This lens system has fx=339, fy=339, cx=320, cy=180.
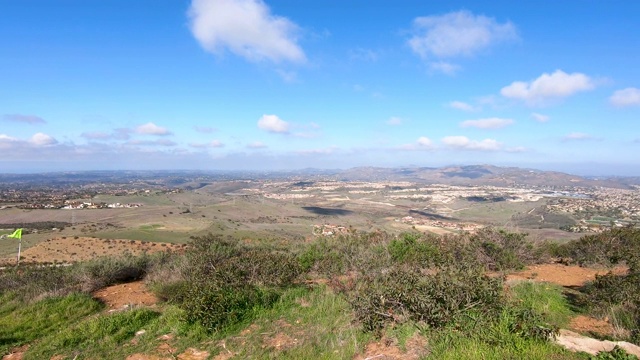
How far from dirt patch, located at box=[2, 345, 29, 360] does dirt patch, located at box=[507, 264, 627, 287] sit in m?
12.4

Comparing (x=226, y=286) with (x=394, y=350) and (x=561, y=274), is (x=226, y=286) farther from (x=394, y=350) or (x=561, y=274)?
(x=561, y=274)

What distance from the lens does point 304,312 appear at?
7406 mm

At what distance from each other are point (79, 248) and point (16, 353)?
93.9ft

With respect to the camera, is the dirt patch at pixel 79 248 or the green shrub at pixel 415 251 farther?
the dirt patch at pixel 79 248

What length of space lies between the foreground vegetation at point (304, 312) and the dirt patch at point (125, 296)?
0.36m

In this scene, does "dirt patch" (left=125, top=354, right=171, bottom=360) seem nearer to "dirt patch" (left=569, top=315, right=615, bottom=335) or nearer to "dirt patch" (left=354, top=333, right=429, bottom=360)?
"dirt patch" (left=354, top=333, right=429, bottom=360)

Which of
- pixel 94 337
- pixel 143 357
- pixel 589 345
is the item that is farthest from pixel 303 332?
pixel 589 345

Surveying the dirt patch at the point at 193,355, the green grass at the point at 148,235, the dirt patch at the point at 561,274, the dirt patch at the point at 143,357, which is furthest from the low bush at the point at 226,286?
the green grass at the point at 148,235

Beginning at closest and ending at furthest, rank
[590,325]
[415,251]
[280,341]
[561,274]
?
[280,341] < [590,325] < [561,274] < [415,251]

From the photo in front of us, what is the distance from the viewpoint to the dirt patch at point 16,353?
20.2 feet

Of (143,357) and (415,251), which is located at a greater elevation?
(415,251)

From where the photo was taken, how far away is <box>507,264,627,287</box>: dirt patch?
11.1 m

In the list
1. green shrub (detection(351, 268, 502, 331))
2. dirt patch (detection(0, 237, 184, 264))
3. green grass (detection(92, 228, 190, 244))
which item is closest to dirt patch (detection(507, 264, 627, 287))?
green shrub (detection(351, 268, 502, 331))

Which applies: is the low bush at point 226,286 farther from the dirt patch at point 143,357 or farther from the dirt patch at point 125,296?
the dirt patch at point 143,357
